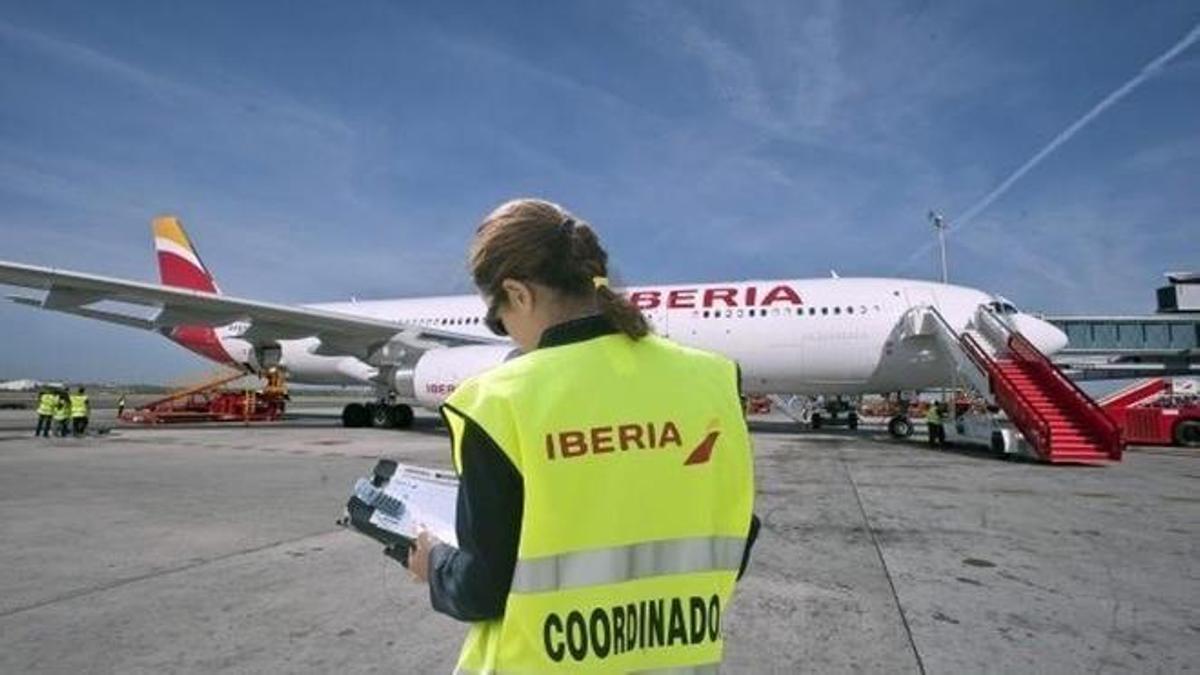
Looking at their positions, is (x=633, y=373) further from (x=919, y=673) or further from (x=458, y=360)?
(x=458, y=360)

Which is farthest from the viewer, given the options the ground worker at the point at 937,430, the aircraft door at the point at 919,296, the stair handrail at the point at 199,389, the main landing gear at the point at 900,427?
the stair handrail at the point at 199,389

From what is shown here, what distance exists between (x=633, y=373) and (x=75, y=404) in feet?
65.5

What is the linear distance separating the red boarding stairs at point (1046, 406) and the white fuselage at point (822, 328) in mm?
1365

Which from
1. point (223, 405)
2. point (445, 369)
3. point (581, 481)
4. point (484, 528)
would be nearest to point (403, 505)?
point (484, 528)

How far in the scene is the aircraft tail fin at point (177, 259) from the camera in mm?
25078

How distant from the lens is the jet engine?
14.9 m

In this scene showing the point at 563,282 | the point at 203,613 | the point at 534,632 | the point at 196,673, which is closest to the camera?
the point at 534,632

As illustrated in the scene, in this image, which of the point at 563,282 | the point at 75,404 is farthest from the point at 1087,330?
the point at 563,282

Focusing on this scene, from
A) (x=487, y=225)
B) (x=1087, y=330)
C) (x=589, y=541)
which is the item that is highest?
(x=1087, y=330)

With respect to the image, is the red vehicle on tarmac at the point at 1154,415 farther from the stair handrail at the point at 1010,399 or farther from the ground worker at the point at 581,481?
the ground worker at the point at 581,481

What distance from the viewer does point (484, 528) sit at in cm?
117

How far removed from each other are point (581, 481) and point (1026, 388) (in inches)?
577

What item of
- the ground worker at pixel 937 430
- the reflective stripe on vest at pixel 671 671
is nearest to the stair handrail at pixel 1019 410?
the ground worker at pixel 937 430

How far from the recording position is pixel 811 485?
8.89 m
